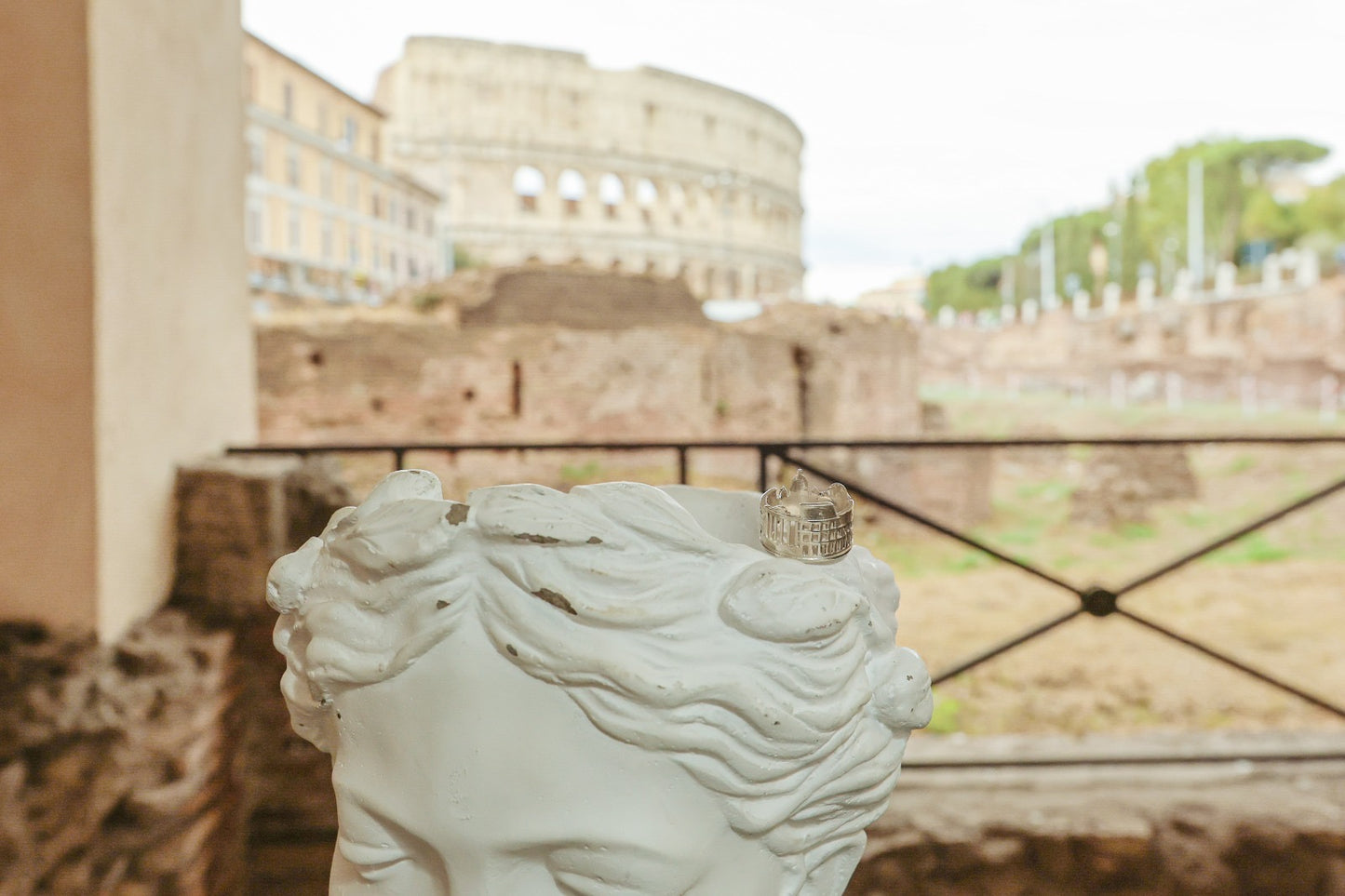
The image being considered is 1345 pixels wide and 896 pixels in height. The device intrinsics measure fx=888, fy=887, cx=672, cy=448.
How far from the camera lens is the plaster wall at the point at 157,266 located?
1.76 m

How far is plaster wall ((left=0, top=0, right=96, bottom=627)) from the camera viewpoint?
1.70 m

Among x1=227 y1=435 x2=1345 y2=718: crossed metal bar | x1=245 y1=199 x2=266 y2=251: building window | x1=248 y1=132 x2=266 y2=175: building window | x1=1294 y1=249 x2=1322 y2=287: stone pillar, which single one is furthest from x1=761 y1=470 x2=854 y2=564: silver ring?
x1=1294 y1=249 x2=1322 y2=287: stone pillar

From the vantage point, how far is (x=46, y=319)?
173 centimetres

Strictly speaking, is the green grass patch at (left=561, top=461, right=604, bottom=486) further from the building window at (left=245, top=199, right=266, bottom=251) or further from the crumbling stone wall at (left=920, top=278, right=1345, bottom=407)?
the crumbling stone wall at (left=920, top=278, right=1345, bottom=407)

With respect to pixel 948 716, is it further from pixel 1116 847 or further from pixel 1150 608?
pixel 1116 847

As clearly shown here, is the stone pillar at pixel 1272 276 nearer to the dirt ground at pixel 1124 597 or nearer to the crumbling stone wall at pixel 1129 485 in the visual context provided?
the dirt ground at pixel 1124 597

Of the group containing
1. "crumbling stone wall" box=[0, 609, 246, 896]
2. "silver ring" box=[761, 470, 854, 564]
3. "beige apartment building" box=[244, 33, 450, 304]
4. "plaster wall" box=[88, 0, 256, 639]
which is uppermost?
"beige apartment building" box=[244, 33, 450, 304]

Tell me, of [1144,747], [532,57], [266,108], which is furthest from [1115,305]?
[1144,747]

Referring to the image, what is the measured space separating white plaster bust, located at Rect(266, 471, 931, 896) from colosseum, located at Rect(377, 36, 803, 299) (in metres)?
26.8

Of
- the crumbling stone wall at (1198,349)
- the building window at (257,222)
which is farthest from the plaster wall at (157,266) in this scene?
the crumbling stone wall at (1198,349)

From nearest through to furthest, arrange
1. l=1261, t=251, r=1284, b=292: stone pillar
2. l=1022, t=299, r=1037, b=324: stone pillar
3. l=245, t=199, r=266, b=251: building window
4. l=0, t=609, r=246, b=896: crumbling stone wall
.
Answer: l=0, t=609, r=246, b=896: crumbling stone wall < l=245, t=199, r=266, b=251: building window < l=1261, t=251, r=1284, b=292: stone pillar < l=1022, t=299, r=1037, b=324: stone pillar

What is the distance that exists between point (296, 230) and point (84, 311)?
21.7 metres

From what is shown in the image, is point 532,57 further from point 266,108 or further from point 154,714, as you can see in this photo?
point 154,714

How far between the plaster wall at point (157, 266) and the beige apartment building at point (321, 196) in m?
15.4
